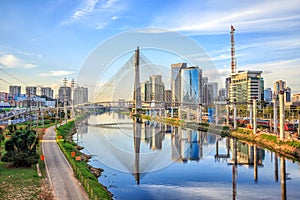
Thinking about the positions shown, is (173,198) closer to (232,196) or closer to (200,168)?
(232,196)

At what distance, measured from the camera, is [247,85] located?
3462 cm

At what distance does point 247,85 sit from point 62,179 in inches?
1276

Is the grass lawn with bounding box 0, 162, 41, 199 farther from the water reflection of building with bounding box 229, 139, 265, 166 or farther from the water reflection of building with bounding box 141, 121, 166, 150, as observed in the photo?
the water reflection of building with bounding box 229, 139, 265, 166

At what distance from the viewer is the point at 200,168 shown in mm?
7680

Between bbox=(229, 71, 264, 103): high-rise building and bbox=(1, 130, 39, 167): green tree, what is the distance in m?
28.4

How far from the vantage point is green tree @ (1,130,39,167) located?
619 centimetres

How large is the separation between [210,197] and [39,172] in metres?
3.40

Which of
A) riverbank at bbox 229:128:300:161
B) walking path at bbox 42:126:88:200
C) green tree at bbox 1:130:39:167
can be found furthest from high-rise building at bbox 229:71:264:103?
green tree at bbox 1:130:39:167

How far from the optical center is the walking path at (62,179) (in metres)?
4.34

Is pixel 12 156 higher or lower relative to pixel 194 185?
higher

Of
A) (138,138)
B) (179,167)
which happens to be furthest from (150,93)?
(179,167)

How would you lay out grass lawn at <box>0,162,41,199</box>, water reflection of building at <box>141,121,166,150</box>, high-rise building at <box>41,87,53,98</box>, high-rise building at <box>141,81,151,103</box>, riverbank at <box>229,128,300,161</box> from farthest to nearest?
high-rise building at <box>41,87,53,98</box>, high-rise building at <box>141,81,151,103</box>, water reflection of building at <box>141,121,166,150</box>, riverbank at <box>229,128,300,161</box>, grass lawn at <box>0,162,41,199</box>

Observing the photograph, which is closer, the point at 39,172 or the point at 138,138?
the point at 39,172

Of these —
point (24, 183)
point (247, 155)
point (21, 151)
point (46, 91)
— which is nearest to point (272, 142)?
point (247, 155)
